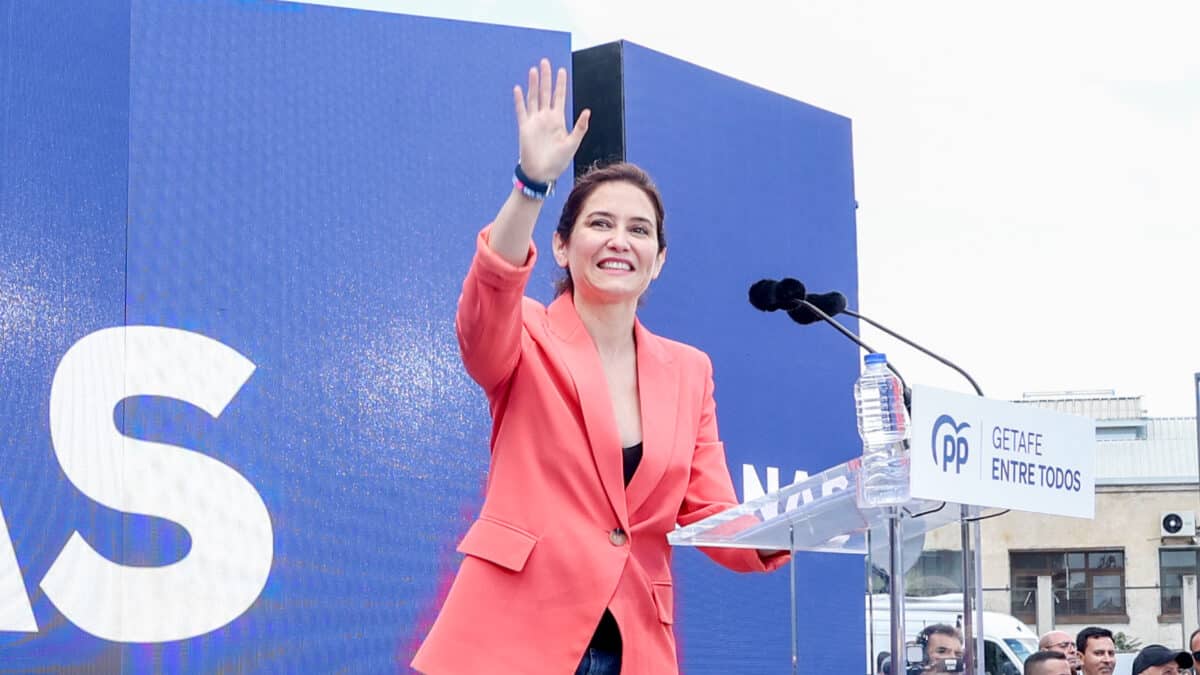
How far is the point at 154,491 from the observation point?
412 centimetres

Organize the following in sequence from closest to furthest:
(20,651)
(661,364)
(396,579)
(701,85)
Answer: (661,364) → (20,651) → (396,579) → (701,85)

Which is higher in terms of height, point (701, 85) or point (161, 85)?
point (701, 85)

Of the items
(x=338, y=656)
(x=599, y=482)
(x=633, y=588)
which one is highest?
(x=599, y=482)

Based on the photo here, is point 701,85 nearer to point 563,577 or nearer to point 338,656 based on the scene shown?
point 338,656

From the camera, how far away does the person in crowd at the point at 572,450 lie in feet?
7.84

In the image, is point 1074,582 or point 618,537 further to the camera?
point 1074,582

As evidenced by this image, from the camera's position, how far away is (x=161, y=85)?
14.1 ft

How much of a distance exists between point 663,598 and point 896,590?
407 mm

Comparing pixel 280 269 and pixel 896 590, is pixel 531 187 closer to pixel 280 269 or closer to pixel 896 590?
pixel 896 590

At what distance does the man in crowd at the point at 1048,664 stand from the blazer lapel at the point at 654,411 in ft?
15.5

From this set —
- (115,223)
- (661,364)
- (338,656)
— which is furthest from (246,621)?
(661,364)

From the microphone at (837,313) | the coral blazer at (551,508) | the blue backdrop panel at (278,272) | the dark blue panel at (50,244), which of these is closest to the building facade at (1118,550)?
the blue backdrop panel at (278,272)

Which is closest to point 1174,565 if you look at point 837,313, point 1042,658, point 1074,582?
point 1074,582

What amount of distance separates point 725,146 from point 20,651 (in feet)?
10.3
